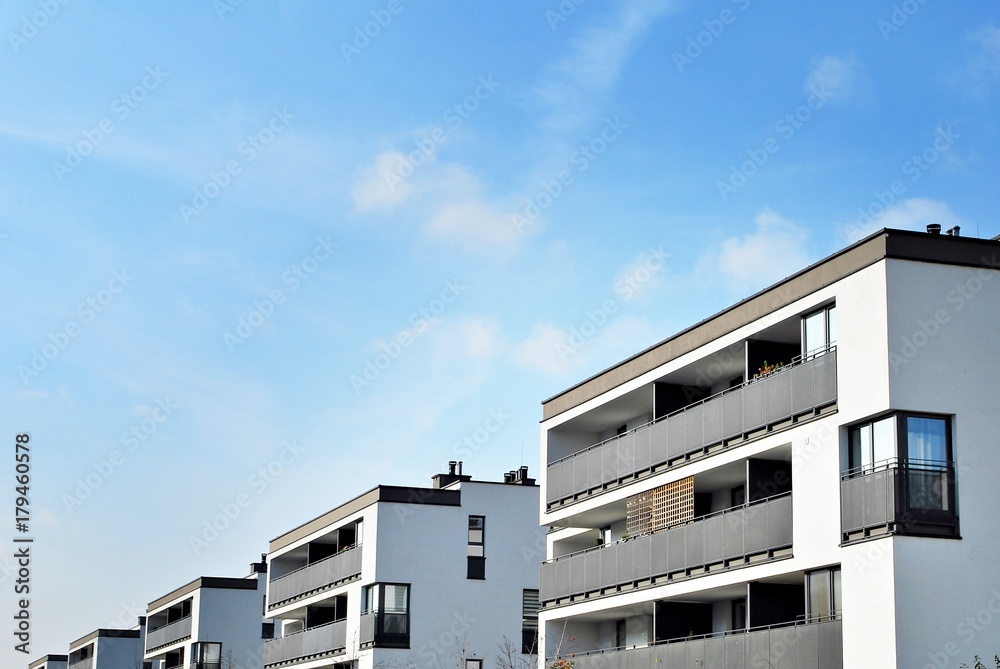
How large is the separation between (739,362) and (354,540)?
2870 cm

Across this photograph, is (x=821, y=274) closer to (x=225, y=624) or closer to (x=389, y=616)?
(x=389, y=616)

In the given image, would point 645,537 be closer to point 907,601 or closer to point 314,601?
point 907,601

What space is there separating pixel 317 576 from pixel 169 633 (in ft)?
101

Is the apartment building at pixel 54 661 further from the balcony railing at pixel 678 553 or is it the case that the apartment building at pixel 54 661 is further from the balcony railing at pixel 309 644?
the balcony railing at pixel 678 553

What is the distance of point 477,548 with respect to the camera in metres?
52.3

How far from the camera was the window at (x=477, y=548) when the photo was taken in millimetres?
51875

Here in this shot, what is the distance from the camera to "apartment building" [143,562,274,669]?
77.4 meters

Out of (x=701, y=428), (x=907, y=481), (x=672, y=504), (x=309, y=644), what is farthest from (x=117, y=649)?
(x=907, y=481)

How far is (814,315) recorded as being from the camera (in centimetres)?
2891

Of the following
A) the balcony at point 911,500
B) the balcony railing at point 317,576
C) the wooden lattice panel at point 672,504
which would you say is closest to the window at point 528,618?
the balcony railing at point 317,576

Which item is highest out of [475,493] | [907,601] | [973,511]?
[475,493]

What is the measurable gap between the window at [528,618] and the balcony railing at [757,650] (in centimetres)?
1591

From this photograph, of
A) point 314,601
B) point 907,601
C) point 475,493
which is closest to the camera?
point 907,601

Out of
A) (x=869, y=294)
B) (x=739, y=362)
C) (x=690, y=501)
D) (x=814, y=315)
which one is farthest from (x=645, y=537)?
(x=869, y=294)
